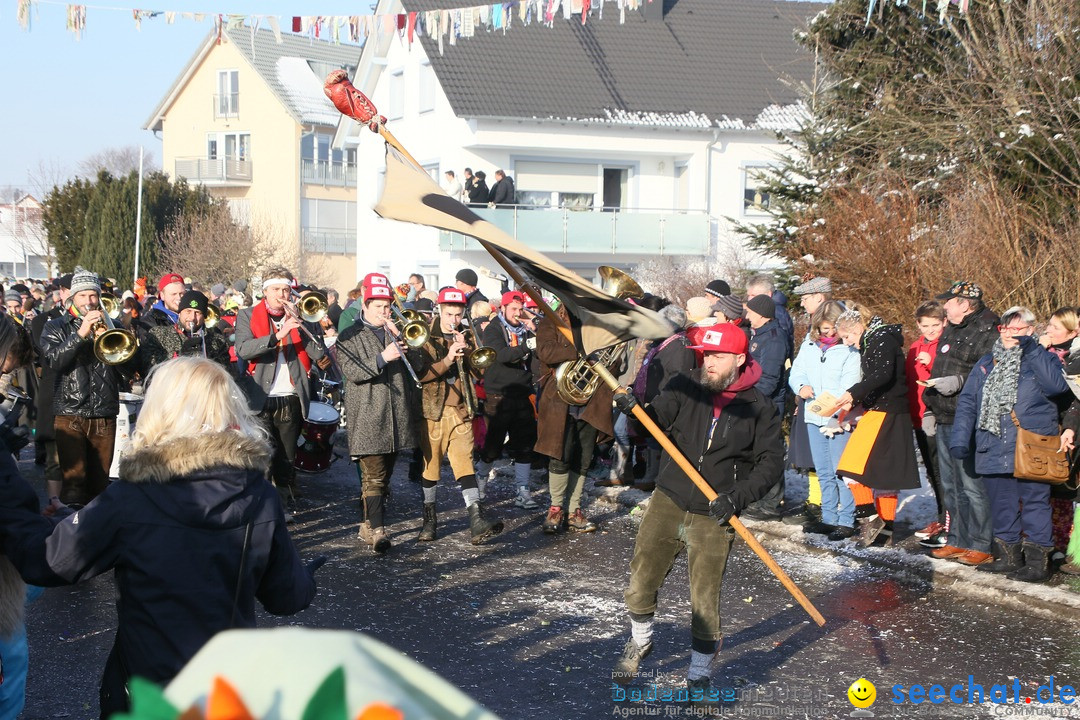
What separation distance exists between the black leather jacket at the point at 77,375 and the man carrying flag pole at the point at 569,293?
3433 mm

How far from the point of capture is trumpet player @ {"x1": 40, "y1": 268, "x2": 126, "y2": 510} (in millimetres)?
8070

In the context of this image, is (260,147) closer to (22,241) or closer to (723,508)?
(22,241)

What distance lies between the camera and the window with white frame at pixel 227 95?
50312 millimetres

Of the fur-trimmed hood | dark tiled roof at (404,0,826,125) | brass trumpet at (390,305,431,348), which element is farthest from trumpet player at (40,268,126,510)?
dark tiled roof at (404,0,826,125)

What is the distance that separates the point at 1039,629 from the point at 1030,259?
23.0ft

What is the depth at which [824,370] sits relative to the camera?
361 inches

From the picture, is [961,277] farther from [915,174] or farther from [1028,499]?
[1028,499]

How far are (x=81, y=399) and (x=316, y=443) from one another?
2595 millimetres

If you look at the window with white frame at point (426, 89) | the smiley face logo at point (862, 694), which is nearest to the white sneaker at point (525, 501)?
the smiley face logo at point (862, 694)

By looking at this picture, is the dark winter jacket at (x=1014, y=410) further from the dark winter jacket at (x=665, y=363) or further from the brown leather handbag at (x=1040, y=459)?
the dark winter jacket at (x=665, y=363)

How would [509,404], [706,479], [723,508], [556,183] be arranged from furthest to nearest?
[556,183] < [509,404] < [706,479] < [723,508]

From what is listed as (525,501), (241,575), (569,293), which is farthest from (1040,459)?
(241,575)

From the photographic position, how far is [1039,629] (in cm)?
669

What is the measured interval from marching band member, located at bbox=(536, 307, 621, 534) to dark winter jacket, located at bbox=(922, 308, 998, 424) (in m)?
2.64
